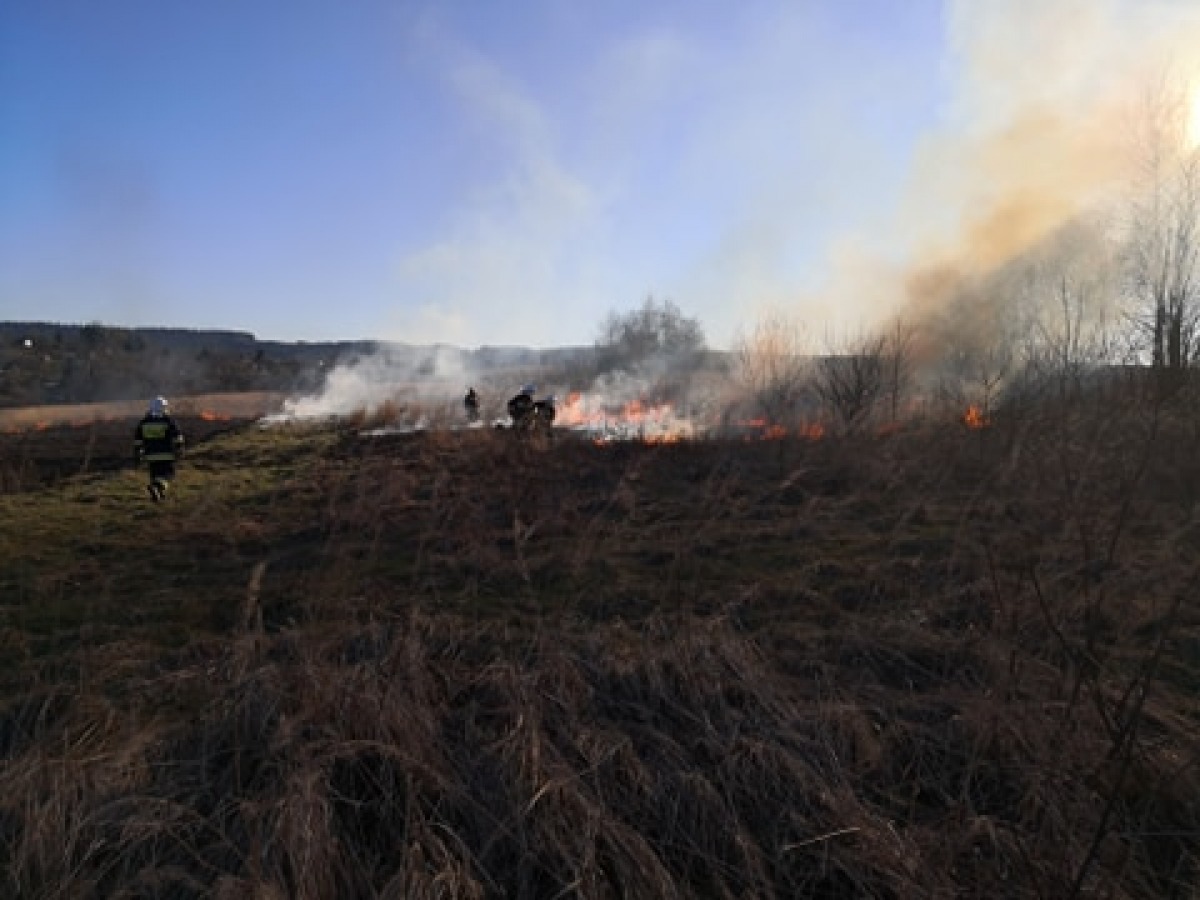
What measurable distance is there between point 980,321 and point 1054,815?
22.7 meters

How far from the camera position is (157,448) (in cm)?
1273

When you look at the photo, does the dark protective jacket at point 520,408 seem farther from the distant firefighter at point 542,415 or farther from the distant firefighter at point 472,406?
the distant firefighter at point 472,406

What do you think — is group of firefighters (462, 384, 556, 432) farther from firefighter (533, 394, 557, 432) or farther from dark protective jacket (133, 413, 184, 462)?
dark protective jacket (133, 413, 184, 462)

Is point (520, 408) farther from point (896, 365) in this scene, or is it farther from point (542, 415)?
point (896, 365)

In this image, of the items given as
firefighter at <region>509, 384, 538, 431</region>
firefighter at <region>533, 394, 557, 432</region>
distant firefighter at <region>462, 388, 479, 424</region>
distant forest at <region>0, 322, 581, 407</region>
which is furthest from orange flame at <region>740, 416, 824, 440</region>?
distant forest at <region>0, 322, 581, 407</region>

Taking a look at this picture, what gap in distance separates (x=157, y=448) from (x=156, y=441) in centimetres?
12

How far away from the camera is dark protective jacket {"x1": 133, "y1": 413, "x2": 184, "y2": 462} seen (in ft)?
41.4

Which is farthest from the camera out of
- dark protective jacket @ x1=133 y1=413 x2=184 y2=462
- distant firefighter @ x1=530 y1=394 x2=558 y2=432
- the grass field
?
distant firefighter @ x1=530 y1=394 x2=558 y2=432

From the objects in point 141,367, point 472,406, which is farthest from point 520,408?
point 141,367

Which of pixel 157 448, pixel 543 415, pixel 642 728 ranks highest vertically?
pixel 543 415

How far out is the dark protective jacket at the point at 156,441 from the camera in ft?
41.4

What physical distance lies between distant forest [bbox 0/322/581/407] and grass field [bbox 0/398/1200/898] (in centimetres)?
4033

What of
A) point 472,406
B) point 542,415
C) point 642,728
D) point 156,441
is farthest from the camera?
point 472,406

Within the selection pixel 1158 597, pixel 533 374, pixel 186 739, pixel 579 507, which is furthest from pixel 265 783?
pixel 533 374
